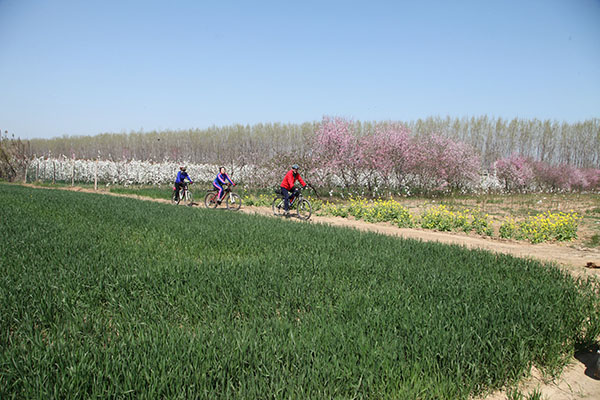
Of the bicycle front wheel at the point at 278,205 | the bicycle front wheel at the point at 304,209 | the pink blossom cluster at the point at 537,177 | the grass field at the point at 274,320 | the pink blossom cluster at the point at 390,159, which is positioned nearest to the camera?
the grass field at the point at 274,320

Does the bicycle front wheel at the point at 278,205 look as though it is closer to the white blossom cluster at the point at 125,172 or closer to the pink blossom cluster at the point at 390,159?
the pink blossom cluster at the point at 390,159

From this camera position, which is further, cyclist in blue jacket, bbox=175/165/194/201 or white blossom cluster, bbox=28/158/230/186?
white blossom cluster, bbox=28/158/230/186

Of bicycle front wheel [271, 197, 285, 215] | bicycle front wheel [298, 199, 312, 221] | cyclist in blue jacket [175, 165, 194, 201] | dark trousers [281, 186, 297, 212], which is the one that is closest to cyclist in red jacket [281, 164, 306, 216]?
dark trousers [281, 186, 297, 212]

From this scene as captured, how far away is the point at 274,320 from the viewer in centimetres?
360

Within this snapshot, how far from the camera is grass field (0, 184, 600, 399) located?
269 cm

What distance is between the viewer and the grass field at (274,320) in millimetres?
2691

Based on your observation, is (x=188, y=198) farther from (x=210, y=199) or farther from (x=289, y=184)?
(x=289, y=184)

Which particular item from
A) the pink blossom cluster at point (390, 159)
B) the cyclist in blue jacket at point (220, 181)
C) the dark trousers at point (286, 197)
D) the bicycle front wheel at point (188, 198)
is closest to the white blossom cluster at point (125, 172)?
the bicycle front wheel at point (188, 198)

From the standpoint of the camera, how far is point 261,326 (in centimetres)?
358

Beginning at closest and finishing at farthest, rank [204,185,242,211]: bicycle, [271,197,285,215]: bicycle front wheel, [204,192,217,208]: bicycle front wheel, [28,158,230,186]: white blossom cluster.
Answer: [271,197,285,215]: bicycle front wheel
[204,185,242,211]: bicycle
[204,192,217,208]: bicycle front wheel
[28,158,230,186]: white blossom cluster

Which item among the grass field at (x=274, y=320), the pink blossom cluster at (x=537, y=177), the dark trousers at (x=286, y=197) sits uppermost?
the pink blossom cluster at (x=537, y=177)

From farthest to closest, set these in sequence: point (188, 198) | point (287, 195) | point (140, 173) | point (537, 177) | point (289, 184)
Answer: point (140, 173)
point (537, 177)
point (188, 198)
point (287, 195)
point (289, 184)

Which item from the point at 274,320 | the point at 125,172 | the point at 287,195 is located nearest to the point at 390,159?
the point at 287,195

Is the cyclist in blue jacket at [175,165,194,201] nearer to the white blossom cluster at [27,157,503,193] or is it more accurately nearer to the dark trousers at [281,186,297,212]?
the dark trousers at [281,186,297,212]
